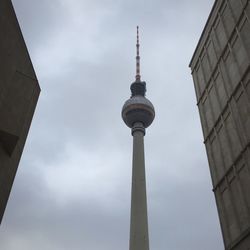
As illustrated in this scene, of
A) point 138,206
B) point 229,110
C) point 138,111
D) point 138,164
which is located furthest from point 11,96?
point 138,111

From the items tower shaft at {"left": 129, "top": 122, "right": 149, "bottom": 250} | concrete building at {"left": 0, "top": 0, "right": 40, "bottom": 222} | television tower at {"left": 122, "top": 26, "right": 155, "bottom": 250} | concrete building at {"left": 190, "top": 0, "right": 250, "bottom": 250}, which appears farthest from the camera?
television tower at {"left": 122, "top": 26, "right": 155, "bottom": 250}

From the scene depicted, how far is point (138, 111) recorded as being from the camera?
83.6m

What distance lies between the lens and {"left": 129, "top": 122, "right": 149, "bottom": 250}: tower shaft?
6166 centimetres

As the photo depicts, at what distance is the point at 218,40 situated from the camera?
32.0 meters

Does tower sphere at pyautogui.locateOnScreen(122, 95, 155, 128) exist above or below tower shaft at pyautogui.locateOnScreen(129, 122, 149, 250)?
above

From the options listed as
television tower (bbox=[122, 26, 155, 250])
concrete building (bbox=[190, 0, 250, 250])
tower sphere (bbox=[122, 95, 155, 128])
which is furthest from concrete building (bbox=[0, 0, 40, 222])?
tower sphere (bbox=[122, 95, 155, 128])

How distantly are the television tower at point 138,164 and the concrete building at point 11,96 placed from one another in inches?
1832

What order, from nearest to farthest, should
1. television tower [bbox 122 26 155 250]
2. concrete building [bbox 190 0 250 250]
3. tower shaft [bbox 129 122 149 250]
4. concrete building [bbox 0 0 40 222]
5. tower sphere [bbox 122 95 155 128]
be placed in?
concrete building [bbox 0 0 40 222], concrete building [bbox 190 0 250 250], tower shaft [bbox 129 122 149 250], television tower [bbox 122 26 155 250], tower sphere [bbox 122 95 155 128]

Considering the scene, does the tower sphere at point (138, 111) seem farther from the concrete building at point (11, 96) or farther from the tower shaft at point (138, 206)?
the concrete building at point (11, 96)

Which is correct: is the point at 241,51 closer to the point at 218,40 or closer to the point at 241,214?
the point at 218,40

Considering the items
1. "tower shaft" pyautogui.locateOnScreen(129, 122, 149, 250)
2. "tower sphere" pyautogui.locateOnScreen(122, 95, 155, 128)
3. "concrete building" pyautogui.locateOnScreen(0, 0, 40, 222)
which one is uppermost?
"tower sphere" pyautogui.locateOnScreen(122, 95, 155, 128)

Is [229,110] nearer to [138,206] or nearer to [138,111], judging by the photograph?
[138,206]

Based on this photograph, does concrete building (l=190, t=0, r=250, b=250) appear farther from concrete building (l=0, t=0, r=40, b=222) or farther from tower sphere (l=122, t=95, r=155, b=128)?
tower sphere (l=122, t=95, r=155, b=128)

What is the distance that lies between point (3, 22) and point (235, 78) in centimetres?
1765
